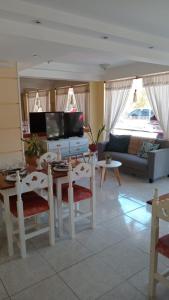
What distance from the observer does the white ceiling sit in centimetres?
224

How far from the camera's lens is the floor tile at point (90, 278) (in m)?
1.97

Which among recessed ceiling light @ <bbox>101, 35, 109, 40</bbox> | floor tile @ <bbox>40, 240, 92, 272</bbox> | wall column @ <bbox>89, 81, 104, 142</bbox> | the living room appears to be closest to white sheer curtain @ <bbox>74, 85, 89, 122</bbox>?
wall column @ <bbox>89, 81, 104, 142</bbox>

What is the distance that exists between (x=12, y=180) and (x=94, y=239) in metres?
1.20

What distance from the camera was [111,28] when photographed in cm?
280

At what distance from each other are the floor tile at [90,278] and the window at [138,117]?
4.10 m

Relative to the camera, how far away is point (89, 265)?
90.1 inches

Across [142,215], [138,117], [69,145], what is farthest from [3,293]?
[138,117]

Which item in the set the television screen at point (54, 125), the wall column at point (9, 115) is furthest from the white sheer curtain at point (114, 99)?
the wall column at point (9, 115)

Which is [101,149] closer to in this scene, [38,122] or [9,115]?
[38,122]

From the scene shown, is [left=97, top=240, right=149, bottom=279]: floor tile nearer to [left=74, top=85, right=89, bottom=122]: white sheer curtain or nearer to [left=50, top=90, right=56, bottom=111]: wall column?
[left=74, top=85, right=89, bottom=122]: white sheer curtain

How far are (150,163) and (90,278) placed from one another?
2.95 metres

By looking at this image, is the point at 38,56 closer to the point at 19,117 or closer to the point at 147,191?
the point at 19,117

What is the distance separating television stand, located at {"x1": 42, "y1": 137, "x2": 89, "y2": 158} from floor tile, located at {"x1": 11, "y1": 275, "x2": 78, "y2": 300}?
431cm

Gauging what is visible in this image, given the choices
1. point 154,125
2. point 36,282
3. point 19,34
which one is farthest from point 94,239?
point 154,125
